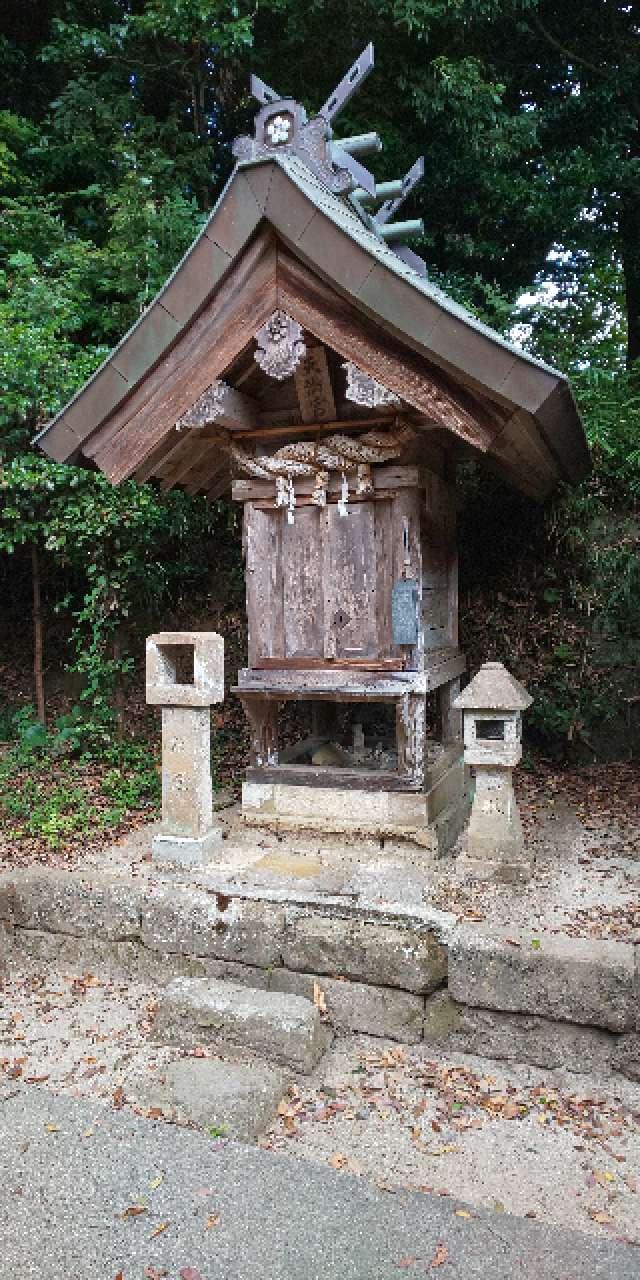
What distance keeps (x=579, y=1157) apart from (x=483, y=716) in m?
2.22

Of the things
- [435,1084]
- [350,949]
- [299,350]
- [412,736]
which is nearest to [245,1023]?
[350,949]

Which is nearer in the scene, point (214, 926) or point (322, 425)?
point (214, 926)

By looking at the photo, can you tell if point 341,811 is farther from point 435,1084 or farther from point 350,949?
point 435,1084

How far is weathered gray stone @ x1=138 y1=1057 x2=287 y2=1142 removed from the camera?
3.21 meters

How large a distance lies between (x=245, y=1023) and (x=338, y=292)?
12.6 ft

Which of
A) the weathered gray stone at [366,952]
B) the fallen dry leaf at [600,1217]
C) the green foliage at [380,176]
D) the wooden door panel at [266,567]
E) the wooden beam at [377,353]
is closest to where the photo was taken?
the fallen dry leaf at [600,1217]

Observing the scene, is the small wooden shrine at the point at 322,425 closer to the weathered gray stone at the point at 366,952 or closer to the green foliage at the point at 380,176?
the weathered gray stone at the point at 366,952

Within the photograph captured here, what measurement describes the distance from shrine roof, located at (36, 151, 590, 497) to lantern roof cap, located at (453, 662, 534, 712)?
143cm

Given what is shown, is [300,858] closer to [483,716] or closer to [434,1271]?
[483,716]

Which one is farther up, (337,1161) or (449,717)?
(449,717)

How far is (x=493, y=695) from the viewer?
15.1ft

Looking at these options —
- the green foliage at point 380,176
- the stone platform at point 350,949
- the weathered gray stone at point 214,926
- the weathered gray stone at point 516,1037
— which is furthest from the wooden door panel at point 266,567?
the weathered gray stone at point 516,1037

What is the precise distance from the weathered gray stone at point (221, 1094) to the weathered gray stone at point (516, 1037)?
83 cm

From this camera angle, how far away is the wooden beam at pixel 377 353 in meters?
4.36
